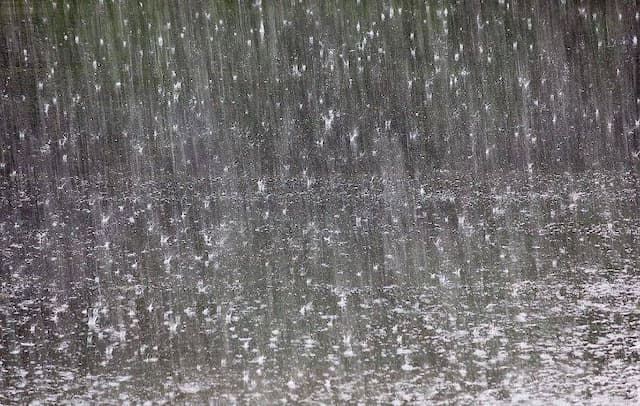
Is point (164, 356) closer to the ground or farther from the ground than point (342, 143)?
closer to the ground

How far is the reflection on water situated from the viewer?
4.14 m

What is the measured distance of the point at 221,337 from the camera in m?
4.59

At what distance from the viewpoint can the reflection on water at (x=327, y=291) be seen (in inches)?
163

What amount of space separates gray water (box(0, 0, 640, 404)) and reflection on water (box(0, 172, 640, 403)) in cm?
2

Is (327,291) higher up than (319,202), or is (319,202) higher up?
(319,202)

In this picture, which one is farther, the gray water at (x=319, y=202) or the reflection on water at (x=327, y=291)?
the gray water at (x=319, y=202)

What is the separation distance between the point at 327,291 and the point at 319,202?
1.50m

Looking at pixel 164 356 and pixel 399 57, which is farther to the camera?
pixel 399 57

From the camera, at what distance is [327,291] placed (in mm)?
5105

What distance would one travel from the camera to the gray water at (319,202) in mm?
4297

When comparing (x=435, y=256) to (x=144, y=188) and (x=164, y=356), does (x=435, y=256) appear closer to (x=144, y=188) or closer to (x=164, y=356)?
(x=164, y=356)

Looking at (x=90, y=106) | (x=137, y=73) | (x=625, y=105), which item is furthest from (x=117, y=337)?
(x=625, y=105)

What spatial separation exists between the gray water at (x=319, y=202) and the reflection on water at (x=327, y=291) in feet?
0.06

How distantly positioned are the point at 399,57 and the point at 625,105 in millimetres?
2166
